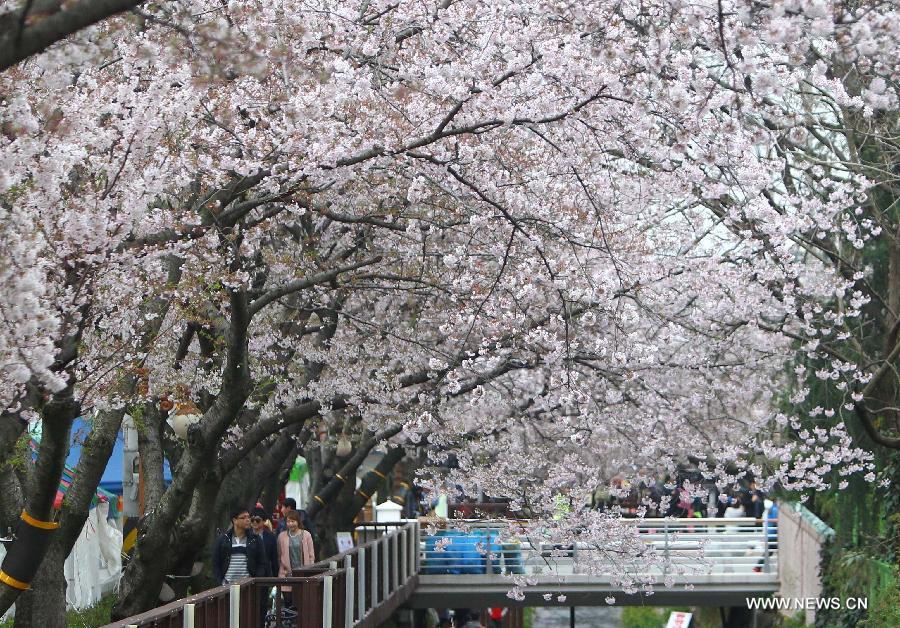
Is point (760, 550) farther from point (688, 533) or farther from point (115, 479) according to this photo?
point (115, 479)

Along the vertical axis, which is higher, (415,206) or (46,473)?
(415,206)

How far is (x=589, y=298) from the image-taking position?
9500 millimetres

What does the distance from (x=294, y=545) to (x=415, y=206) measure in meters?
4.63

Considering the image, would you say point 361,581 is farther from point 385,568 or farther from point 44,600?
point 44,600

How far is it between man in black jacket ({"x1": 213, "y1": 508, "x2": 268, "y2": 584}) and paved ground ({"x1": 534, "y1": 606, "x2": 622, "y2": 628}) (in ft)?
89.5

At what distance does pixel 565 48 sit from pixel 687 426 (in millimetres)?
9177

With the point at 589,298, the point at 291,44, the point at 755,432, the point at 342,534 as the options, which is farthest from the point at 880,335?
the point at 291,44

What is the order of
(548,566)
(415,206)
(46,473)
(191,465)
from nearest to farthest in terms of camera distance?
(46,473) → (191,465) → (415,206) → (548,566)

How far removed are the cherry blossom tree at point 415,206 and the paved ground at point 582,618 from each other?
25.0 m

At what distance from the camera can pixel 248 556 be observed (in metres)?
11.2

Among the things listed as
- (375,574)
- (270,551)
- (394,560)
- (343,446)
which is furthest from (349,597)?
(394,560)

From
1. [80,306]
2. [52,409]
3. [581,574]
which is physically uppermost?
[80,306]

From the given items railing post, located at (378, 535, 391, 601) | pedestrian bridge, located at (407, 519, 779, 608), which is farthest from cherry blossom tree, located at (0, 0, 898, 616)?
pedestrian bridge, located at (407, 519, 779, 608)

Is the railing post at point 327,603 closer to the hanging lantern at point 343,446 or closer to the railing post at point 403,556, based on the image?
the hanging lantern at point 343,446
